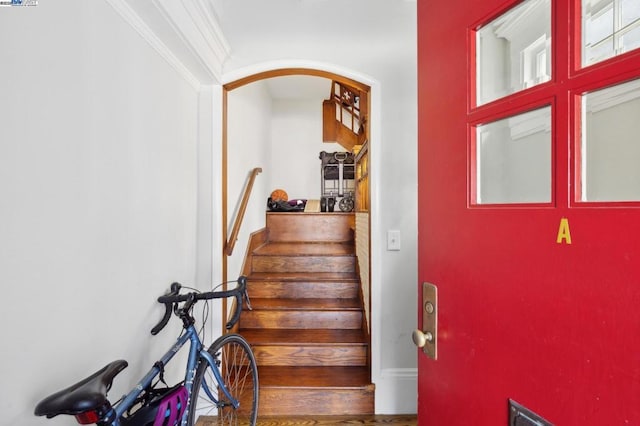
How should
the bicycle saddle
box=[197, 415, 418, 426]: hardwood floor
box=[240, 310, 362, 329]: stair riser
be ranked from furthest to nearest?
1. box=[240, 310, 362, 329]: stair riser
2. box=[197, 415, 418, 426]: hardwood floor
3. the bicycle saddle

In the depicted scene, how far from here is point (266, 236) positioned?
3.85 m

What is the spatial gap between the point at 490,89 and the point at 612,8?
22 cm

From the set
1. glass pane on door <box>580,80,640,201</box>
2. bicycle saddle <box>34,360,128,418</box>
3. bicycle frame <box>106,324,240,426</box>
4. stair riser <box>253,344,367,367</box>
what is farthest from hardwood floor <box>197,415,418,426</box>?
glass pane on door <box>580,80,640,201</box>

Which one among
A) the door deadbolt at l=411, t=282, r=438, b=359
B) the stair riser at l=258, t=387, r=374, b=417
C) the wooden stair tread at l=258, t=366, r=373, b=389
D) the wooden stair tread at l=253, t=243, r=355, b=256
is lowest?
the stair riser at l=258, t=387, r=374, b=417

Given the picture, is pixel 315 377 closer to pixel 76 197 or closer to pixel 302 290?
pixel 302 290

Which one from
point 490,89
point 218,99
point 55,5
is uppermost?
point 218,99

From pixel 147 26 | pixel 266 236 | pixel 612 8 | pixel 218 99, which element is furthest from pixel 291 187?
pixel 612 8

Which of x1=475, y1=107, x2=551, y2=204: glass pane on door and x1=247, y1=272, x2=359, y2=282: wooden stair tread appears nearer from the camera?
x1=475, y1=107, x2=551, y2=204: glass pane on door

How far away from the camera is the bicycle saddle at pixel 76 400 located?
74cm

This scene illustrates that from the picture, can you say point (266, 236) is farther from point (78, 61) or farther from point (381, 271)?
point (78, 61)

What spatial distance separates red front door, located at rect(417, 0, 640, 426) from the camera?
1.56ft

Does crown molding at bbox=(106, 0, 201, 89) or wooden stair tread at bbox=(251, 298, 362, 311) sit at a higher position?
crown molding at bbox=(106, 0, 201, 89)

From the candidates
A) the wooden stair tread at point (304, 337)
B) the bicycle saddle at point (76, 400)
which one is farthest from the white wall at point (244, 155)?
the bicycle saddle at point (76, 400)

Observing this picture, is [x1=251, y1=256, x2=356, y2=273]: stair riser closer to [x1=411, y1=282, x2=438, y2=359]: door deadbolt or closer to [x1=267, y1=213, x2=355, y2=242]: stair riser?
[x1=267, y1=213, x2=355, y2=242]: stair riser
